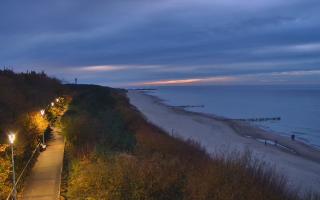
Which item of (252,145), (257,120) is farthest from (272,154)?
(257,120)

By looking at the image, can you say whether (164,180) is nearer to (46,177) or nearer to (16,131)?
(46,177)

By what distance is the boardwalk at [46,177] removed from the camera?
1436 centimetres

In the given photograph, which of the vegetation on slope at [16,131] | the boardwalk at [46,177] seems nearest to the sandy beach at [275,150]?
the boardwalk at [46,177]

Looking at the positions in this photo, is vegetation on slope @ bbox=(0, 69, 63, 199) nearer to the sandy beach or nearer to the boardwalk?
the boardwalk

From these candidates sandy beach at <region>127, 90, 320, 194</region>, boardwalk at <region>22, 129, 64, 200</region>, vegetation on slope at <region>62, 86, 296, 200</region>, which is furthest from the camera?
sandy beach at <region>127, 90, 320, 194</region>

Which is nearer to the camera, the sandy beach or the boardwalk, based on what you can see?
the boardwalk

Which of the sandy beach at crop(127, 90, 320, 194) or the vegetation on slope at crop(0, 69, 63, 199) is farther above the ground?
the vegetation on slope at crop(0, 69, 63, 199)

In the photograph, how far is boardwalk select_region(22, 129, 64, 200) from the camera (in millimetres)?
→ 14359

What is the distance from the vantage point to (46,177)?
16.4 m

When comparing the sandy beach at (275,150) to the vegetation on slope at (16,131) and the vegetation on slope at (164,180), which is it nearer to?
the vegetation on slope at (164,180)

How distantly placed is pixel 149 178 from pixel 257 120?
178ft

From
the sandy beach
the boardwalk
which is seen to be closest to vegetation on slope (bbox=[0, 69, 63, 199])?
the boardwalk

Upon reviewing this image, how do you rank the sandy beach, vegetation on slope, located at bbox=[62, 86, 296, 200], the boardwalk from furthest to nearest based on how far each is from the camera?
the sandy beach, the boardwalk, vegetation on slope, located at bbox=[62, 86, 296, 200]

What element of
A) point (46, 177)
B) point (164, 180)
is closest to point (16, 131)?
point (46, 177)
